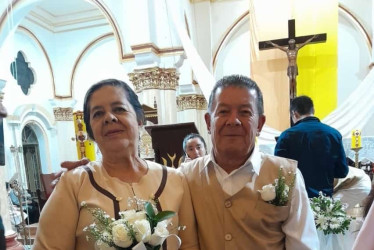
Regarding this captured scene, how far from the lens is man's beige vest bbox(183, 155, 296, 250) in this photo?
1.34 metres

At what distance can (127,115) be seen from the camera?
1.30 metres

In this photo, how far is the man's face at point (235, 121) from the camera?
4.36 feet

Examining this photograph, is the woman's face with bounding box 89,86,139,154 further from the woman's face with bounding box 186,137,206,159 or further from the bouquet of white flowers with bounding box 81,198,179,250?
the woman's face with bounding box 186,137,206,159

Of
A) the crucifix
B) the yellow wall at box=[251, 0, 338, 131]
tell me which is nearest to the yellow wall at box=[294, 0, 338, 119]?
the yellow wall at box=[251, 0, 338, 131]

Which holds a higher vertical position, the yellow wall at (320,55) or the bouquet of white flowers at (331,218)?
the yellow wall at (320,55)

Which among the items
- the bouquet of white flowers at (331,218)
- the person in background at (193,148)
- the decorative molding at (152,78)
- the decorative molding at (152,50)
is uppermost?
the decorative molding at (152,50)

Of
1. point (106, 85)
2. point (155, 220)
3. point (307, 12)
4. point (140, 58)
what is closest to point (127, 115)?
point (106, 85)

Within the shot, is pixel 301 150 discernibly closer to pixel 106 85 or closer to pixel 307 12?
pixel 106 85

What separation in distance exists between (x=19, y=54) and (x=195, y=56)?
7.10 m

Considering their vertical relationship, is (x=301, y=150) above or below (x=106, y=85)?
below

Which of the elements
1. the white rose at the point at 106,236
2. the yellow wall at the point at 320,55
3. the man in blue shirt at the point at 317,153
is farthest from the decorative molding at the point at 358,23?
the white rose at the point at 106,236

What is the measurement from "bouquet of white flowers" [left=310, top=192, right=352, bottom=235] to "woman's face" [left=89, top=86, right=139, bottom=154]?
162 centimetres

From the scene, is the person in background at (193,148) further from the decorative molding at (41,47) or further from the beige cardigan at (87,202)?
the decorative molding at (41,47)

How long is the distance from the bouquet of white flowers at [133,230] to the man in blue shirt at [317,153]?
1851 mm
